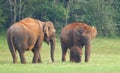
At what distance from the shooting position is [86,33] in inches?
1035

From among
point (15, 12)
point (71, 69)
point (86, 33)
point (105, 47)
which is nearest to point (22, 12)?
point (15, 12)

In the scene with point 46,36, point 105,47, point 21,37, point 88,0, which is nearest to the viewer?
point 21,37

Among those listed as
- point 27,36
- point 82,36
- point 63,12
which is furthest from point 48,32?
point 63,12

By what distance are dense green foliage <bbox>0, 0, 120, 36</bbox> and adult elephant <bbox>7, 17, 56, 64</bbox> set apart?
26.1m

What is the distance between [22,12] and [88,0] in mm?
6239

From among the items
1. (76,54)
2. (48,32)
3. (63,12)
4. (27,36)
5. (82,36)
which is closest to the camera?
(27,36)

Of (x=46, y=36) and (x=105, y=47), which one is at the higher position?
(x=46, y=36)

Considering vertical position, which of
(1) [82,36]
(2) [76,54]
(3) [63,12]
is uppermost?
(1) [82,36]

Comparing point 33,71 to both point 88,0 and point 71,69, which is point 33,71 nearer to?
point 71,69

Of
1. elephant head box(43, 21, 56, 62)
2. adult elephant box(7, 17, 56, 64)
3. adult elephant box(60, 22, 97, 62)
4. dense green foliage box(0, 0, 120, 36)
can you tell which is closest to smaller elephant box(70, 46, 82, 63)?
adult elephant box(60, 22, 97, 62)

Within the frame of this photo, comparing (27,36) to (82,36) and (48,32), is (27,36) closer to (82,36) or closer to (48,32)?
(48,32)

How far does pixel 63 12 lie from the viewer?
2063 inches

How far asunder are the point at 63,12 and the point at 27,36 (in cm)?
2821

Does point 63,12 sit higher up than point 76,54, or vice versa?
point 76,54
